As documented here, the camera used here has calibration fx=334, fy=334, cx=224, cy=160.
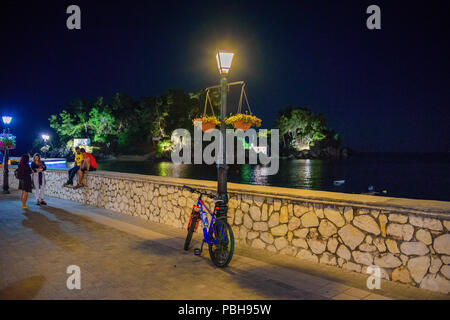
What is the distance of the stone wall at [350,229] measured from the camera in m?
4.19

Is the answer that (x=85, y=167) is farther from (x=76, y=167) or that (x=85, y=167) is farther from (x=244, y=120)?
(x=244, y=120)

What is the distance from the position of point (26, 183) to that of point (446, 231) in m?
12.4

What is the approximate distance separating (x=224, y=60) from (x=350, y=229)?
367cm

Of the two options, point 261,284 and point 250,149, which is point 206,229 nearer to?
point 261,284

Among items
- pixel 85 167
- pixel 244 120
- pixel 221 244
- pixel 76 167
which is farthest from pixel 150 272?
pixel 76 167

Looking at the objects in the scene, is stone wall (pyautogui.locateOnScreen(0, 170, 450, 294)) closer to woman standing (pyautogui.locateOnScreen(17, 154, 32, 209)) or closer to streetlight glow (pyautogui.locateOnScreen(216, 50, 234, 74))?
streetlight glow (pyautogui.locateOnScreen(216, 50, 234, 74))

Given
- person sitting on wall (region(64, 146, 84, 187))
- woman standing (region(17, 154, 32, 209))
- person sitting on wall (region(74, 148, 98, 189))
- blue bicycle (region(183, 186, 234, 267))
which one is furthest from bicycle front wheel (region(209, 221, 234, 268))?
person sitting on wall (region(64, 146, 84, 187))

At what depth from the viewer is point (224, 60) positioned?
20.4ft

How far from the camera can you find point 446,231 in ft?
13.3

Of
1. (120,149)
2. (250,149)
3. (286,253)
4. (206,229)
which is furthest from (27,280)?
(250,149)

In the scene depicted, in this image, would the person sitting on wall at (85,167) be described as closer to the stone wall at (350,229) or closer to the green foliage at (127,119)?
the stone wall at (350,229)

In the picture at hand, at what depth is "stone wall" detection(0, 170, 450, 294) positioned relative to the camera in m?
4.19

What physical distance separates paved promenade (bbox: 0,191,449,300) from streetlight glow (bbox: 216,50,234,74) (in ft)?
11.2
